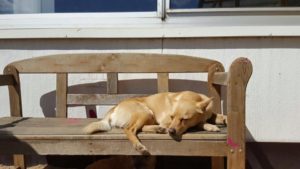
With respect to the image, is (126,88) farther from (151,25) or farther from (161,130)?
(161,130)

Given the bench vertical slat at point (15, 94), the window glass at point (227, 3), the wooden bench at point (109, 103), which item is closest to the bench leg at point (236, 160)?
the wooden bench at point (109, 103)

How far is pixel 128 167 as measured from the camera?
12.2 ft

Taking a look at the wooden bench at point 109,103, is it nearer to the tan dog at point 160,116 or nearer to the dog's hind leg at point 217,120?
the tan dog at point 160,116

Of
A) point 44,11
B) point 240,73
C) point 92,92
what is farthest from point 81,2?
point 240,73

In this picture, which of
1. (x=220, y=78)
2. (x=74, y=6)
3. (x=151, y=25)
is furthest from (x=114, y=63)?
(x=220, y=78)

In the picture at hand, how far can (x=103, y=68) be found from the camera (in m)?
3.67

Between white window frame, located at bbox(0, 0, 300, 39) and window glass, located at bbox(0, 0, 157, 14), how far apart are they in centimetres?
6

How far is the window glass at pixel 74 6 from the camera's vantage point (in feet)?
12.7

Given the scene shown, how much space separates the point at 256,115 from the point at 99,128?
4.65ft

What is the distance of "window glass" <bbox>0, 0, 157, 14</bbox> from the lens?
3879 mm

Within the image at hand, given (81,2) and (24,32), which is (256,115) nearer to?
(81,2)

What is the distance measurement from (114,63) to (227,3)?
1.02 meters

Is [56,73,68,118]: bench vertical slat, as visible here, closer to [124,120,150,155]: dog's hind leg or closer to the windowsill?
the windowsill

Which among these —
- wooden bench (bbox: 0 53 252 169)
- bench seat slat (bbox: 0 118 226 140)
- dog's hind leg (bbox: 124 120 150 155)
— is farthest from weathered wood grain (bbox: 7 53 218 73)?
dog's hind leg (bbox: 124 120 150 155)
